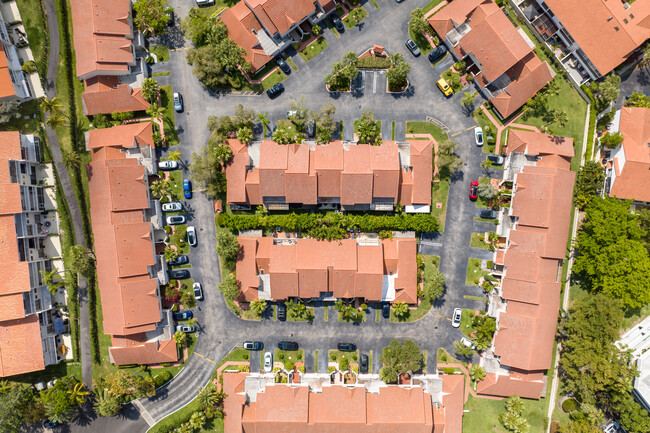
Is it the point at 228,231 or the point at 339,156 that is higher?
the point at 339,156

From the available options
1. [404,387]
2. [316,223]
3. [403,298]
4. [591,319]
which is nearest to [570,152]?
[591,319]

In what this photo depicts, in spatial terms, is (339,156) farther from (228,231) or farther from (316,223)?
(228,231)

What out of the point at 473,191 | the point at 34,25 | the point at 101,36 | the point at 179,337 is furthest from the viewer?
the point at 473,191

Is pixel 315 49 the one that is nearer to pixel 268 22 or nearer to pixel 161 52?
pixel 268 22

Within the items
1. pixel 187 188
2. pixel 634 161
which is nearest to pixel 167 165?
pixel 187 188

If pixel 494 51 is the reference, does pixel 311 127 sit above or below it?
below

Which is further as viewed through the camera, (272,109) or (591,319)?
(272,109)

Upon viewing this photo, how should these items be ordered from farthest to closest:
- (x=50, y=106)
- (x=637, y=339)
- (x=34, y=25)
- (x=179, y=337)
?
(x=34, y=25) → (x=637, y=339) → (x=179, y=337) → (x=50, y=106)

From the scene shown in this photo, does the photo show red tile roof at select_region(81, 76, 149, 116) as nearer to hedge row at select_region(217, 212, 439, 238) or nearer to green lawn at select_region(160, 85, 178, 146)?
green lawn at select_region(160, 85, 178, 146)
